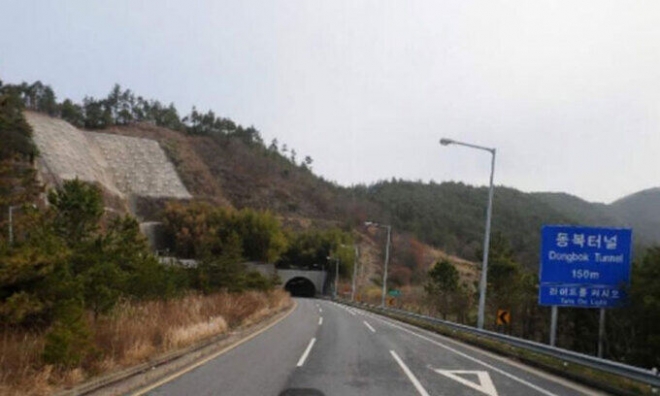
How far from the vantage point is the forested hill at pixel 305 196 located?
477 ft

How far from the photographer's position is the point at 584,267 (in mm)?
19688

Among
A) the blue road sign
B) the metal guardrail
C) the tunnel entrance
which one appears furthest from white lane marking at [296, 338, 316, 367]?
the tunnel entrance

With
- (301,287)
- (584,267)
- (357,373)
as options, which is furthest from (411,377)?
(301,287)

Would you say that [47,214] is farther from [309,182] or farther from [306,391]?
[309,182]

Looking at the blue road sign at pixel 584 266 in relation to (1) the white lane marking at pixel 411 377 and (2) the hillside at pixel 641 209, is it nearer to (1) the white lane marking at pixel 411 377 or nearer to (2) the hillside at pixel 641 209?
(1) the white lane marking at pixel 411 377

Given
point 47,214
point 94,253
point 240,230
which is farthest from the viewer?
point 240,230

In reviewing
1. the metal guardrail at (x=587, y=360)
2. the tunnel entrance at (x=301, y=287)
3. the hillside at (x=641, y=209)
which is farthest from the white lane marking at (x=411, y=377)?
the hillside at (x=641, y=209)

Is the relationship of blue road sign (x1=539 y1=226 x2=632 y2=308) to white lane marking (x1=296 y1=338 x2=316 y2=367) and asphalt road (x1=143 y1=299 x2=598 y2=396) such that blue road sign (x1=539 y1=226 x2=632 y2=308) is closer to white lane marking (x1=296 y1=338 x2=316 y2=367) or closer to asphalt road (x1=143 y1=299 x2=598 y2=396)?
asphalt road (x1=143 y1=299 x2=598 y2=396)

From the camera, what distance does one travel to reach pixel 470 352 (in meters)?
21.0

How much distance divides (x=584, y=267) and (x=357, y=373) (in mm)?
9272

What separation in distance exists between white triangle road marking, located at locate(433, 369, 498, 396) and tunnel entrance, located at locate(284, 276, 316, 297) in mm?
105418

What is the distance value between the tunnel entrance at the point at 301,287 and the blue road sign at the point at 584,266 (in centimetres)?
10118

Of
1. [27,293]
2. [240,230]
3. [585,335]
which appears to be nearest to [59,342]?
[27,293]

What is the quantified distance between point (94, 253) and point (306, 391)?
10.3 metres
